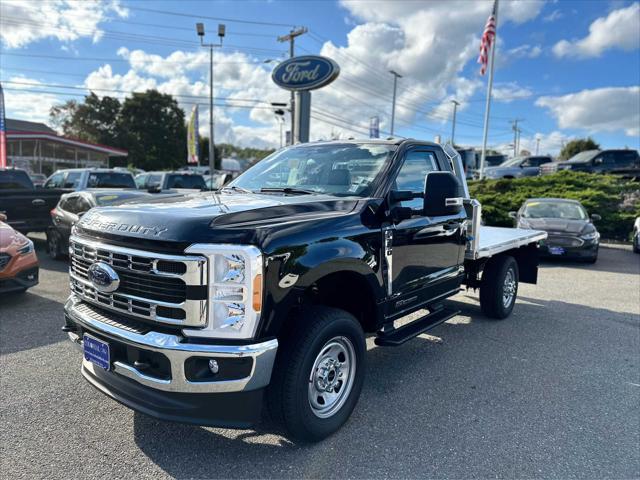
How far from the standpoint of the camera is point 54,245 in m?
9.40

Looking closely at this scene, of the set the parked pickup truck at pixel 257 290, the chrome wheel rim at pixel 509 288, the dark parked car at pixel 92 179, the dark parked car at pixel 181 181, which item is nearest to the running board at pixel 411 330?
the parked pickup truck at pixel 257 290

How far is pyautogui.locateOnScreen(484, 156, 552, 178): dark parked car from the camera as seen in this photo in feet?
78.1

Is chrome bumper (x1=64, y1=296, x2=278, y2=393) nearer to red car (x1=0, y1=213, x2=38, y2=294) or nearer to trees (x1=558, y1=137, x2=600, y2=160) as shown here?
red car (x1=0, y1=213, x2=38, y2=294)

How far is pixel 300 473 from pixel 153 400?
3.20 ft

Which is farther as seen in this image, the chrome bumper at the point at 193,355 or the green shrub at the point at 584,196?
the green shrub at the point at 584,196

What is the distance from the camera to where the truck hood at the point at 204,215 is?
2.48 m

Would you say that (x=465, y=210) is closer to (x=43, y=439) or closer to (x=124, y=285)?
(x=124, y=285)

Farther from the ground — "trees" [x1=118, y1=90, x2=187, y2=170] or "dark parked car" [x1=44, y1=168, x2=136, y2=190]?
"trees" [x1=118, y1=90, x2=187, y2=170]

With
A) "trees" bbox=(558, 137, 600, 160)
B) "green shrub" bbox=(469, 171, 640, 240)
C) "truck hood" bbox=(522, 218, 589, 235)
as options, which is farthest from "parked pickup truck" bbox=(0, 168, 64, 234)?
"trees" bbox=(558, 137, 600, 160)

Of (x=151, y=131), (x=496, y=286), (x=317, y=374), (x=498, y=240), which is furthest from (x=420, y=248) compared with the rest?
(x=151, y=131)

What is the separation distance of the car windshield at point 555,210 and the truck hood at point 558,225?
522 mm

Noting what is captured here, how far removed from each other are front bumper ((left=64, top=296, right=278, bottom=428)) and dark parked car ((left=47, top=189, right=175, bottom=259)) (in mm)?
6290

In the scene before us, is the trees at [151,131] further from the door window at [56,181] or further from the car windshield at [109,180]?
the car windshield at [109,180]

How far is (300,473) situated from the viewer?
267 centimetres
